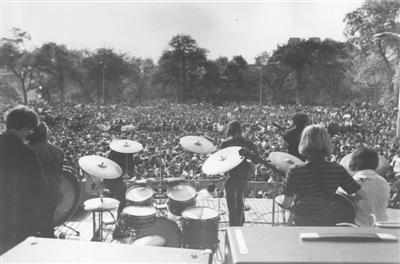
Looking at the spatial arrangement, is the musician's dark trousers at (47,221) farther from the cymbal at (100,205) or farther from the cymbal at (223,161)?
the cymbal at (223,161)

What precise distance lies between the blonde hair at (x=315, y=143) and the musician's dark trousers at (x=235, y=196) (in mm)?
2323

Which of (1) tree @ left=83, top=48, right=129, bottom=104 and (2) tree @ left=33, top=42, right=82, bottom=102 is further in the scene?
(1) tree @ left=83, top=48, right=129, bottom=104

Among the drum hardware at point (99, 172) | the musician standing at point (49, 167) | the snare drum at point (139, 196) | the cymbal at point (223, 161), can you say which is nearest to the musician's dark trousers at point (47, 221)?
the musician standing at point (49, 167)

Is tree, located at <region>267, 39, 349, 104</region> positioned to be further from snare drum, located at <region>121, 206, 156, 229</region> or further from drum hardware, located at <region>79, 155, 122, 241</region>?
snare drum, located at <region>121, 206, 156, 229</region>

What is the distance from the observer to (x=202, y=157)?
495 inches

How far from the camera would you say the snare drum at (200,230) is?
4.18 m

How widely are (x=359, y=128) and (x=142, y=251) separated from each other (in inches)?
878

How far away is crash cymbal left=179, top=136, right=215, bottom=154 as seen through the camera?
5.45 m

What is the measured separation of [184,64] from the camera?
186 ft

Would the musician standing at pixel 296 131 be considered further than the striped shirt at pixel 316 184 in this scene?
Yes

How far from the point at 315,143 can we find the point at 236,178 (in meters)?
2.38

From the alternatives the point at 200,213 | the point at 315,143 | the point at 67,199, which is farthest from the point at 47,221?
the point at 315,143

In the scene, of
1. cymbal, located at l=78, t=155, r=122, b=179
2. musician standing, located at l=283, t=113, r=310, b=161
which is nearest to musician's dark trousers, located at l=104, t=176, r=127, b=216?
cymbal, located at l=78, t=155, r=122, b=179

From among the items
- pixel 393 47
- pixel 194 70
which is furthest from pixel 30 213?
pixel 194 70
